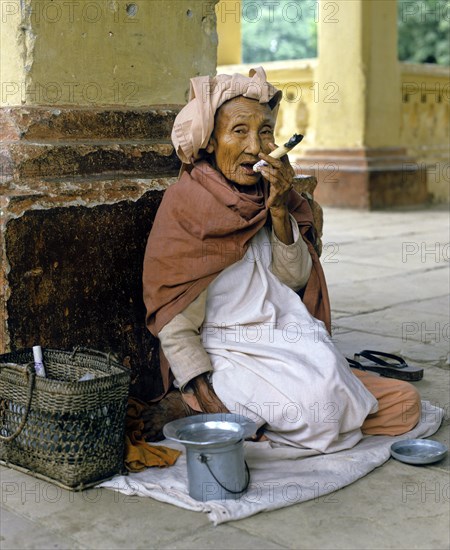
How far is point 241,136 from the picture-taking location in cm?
333

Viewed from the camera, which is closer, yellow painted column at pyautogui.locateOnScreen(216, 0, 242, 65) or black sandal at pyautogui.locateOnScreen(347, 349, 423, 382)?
black sandal at pyautogui.locateOnScreen(347, 349, 423, 382)

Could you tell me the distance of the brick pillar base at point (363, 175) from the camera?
1045 cm

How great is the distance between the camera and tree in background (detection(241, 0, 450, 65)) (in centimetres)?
2450

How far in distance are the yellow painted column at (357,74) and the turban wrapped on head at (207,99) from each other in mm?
7278

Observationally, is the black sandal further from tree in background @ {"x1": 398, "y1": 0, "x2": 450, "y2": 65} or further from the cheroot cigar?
tree in background @ {"x1": 398, "y1": 0, "x2": 450, "y2": 65}

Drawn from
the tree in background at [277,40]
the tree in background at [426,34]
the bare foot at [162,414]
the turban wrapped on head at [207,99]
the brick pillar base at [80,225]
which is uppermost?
the tree in background at [277,40]

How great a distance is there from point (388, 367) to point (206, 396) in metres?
1.20

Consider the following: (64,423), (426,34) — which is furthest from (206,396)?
(426,34)

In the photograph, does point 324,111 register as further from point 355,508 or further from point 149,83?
point 355,508

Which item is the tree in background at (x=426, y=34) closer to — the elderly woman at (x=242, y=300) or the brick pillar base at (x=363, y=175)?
the brick pillar base at (x=363, y=175)

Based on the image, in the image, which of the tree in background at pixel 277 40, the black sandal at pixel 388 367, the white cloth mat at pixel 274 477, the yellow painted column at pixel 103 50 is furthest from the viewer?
the tree in background at pixel 277 40

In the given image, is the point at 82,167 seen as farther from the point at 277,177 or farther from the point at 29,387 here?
the point at 29,387

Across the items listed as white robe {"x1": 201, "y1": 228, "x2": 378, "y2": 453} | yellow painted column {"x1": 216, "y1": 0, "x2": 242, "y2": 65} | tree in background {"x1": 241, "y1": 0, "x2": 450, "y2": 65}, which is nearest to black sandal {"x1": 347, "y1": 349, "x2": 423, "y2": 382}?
white robe {"x1": 201, "y1": 228, "x2": 378, "y2": 453}

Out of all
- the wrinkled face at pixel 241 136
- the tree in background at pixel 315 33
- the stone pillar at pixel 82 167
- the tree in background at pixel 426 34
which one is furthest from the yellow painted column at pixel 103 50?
the tree in background at pixel 426 34
